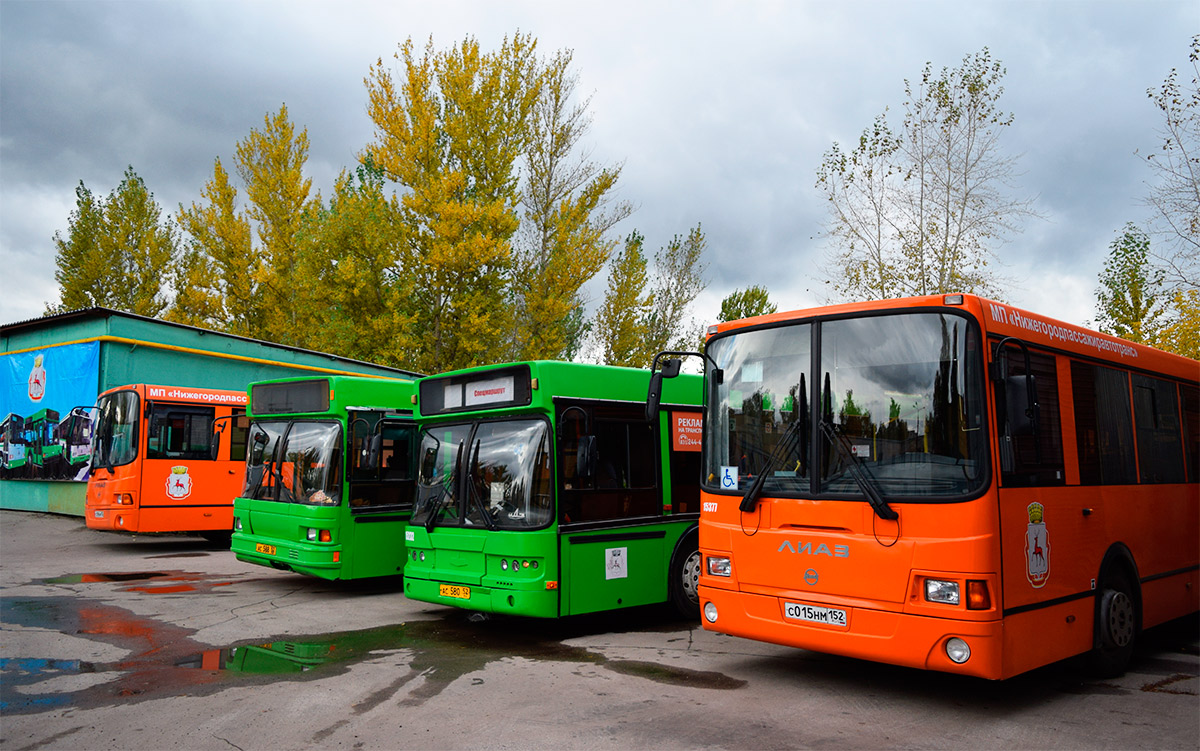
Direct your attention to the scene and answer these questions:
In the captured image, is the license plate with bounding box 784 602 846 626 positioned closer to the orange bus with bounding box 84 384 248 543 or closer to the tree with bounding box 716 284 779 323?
the orange bus with bounding box 84 384 248 543

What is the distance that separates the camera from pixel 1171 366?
361 inches

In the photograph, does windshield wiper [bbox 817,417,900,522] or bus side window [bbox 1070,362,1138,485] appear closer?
windshield wiper [bbox 817,417,900,522]

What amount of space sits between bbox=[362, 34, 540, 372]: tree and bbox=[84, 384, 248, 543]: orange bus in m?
9.47

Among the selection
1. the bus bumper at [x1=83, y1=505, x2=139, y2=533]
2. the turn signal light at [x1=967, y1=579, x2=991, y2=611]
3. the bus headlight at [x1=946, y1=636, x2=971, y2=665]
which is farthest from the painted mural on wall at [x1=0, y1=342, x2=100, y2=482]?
the turn signal light at [x1=967, y1=579, x2=991, y2=611]

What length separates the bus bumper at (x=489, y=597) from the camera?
853 cm

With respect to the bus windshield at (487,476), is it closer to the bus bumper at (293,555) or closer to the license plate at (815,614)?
the bus bumper at (293,555)

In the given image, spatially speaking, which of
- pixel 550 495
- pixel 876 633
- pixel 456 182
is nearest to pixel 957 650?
pixel 876 633

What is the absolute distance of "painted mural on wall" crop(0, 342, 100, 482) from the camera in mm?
22891

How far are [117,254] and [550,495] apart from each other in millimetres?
33302

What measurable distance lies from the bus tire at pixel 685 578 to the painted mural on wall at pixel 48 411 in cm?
1851

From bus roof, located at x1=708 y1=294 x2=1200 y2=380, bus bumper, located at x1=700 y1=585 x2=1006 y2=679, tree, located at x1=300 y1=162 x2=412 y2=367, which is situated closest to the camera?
bus bumper, located at x1=700 y1=585 x2=1006 y2=679

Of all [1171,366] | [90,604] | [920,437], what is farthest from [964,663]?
[90,604]

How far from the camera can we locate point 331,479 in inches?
452

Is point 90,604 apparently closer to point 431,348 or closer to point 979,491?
point 979,491
